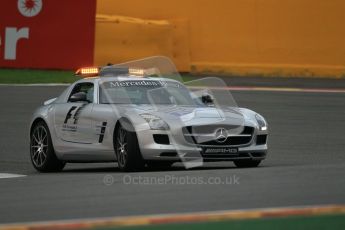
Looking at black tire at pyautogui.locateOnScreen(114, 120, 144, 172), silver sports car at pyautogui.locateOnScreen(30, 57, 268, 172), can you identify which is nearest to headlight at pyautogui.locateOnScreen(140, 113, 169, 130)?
silver sports car at pyautogui.locateOnScreen(30, 57, 268, 172)

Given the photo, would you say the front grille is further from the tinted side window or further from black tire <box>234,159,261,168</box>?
the tinted side window

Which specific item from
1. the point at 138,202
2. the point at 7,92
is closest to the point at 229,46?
the point at 7,92

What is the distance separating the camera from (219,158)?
41.1 ft

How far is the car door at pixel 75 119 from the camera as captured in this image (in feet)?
43.9

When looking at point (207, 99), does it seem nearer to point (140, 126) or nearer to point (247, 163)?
point (247, 163)

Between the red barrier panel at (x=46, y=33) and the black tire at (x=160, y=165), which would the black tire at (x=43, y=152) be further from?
the red barrier panel at (x=46, y=33)

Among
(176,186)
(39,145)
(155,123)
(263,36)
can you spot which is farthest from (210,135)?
(263,36)

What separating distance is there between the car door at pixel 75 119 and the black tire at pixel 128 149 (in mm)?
780

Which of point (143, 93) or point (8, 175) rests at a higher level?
point (143, 93)

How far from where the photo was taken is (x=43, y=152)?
14.1 m

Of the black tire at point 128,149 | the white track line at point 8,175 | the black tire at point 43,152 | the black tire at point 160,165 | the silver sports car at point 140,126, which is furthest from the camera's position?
the black tire at point 43,152

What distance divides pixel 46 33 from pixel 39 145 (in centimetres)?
1381

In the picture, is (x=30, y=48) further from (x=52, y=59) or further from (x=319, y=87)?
(x=319, y=87)

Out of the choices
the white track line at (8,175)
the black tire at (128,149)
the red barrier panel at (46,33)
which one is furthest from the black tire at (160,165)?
the red barrier panel at (46,33)
